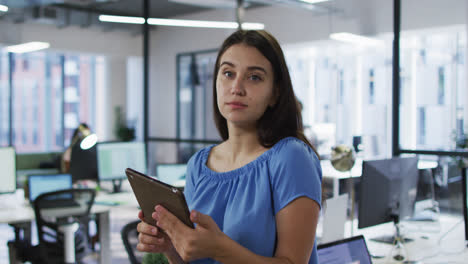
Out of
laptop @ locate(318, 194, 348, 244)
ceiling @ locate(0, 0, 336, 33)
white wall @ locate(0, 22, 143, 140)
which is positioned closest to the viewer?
laptop @ locate(318, 194, 348, 244)

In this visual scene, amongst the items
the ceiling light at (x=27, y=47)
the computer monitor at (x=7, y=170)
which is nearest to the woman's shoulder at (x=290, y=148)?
the computer monitor at (x=7, y=170)

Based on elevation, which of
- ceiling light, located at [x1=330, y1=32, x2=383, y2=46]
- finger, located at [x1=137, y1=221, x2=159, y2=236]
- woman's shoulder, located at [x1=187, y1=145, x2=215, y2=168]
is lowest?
finger, located at [x1=137, y1=221, x2=159, y2=236]

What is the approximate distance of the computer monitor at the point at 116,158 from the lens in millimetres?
4375

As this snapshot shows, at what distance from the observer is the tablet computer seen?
88 cm

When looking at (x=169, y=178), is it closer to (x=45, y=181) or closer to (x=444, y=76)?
(x=45, y=181)

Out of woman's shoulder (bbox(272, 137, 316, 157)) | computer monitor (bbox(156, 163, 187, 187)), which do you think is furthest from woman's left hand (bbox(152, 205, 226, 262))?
computer monitor (bbox(156, 163, 187, 187))

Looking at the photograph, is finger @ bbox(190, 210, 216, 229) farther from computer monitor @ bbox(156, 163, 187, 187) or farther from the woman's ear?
computer monitor @ bbox(156, 163, 187, 187)

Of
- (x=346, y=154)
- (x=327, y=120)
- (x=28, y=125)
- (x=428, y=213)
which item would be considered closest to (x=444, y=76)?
(x=327, y=120)

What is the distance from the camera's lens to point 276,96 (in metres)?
1.06

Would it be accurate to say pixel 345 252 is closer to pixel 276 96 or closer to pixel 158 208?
pixel 276 96

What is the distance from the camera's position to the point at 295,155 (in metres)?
0.95

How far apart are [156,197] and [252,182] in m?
0.21

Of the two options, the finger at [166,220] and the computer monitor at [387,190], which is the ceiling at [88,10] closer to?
the computer monitor at [387,190]

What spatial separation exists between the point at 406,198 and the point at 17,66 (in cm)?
992
